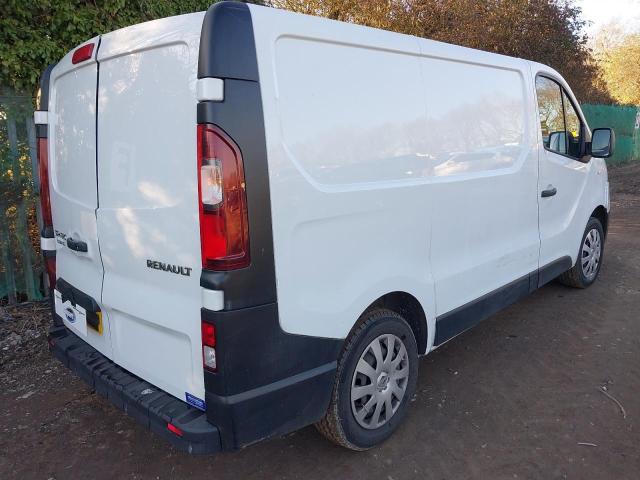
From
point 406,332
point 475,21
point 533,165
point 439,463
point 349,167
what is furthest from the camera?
point 475,21

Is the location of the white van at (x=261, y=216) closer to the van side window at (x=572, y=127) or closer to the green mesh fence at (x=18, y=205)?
the van side window at (x=572, y=127)

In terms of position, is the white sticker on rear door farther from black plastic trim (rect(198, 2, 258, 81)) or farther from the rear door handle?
black plastic trim (rect(198, 2, 258, 81))

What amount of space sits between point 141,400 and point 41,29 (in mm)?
3934

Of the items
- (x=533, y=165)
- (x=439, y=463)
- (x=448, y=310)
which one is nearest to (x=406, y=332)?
(x=448, y=310)

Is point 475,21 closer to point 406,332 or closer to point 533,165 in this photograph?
point 533,165

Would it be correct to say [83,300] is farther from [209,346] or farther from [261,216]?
[261,216]

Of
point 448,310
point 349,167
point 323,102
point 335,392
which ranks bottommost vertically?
point 335,392

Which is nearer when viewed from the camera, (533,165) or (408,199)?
(408,199)

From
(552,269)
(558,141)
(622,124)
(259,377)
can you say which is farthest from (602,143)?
(622,124)

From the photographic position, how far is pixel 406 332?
2.85m

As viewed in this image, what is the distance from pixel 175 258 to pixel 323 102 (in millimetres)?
945

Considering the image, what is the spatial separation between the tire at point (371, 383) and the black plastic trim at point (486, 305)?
30 cm

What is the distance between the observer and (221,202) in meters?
1.96

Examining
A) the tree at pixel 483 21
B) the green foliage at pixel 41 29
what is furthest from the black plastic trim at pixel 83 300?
the tree at pixel 483 21
